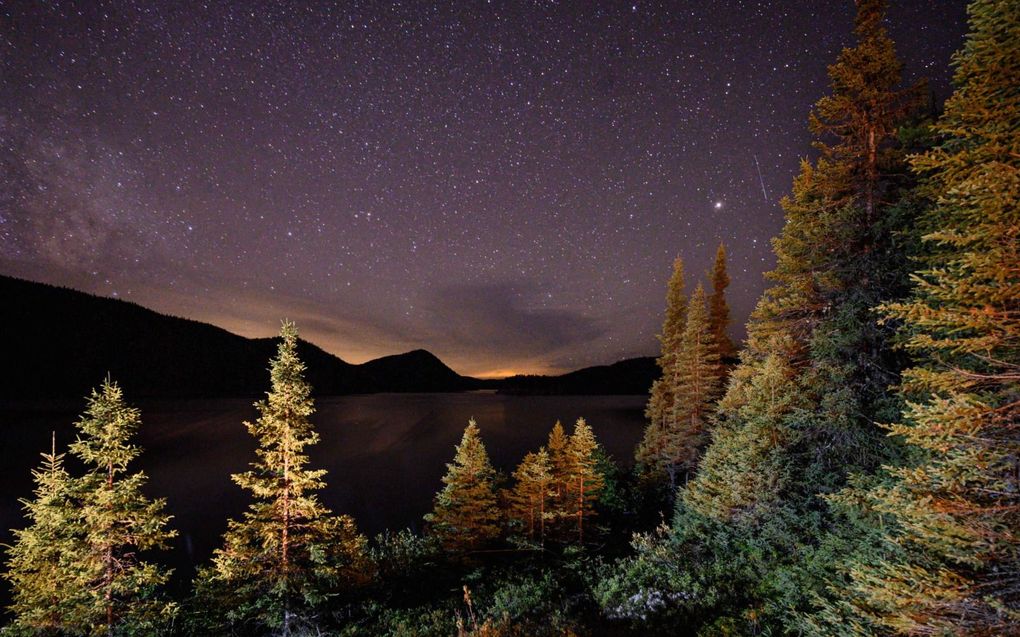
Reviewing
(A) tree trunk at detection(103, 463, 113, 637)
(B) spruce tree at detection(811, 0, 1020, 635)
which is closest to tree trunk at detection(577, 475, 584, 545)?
(B) spruce tree at detection(811, 0, 1020, 635)

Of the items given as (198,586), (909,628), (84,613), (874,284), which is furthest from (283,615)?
(874,284)

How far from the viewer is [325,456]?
76.2 m

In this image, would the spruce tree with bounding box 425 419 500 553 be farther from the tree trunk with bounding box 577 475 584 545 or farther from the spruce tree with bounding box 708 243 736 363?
the spruce tree with bounding box 708 243 736 363

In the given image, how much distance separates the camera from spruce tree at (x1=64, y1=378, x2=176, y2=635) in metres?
10.8

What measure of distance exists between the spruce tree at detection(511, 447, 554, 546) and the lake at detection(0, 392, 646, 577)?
1479 centimetres

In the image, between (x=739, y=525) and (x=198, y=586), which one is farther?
(x=198, y=586)

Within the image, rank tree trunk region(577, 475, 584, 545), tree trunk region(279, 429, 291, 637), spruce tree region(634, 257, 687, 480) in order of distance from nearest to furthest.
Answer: tree trunk region(279, 429, 291, 637), tree trunk region(577, 475, 584, 545), spruce tree region(634, 257, 687, 480)

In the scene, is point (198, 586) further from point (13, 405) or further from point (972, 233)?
point (13, 405)

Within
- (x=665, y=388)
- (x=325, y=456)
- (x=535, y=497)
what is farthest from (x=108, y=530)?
(x=325, y=456)

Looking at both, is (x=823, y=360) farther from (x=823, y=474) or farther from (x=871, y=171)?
(x=871, y=171)

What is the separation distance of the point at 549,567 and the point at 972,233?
62.9 ft

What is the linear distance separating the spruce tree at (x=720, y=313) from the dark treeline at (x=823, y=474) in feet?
70.4

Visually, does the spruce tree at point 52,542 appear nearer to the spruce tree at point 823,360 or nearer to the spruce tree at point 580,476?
the spruce tree at point 823,360

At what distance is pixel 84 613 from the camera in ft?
35.0
